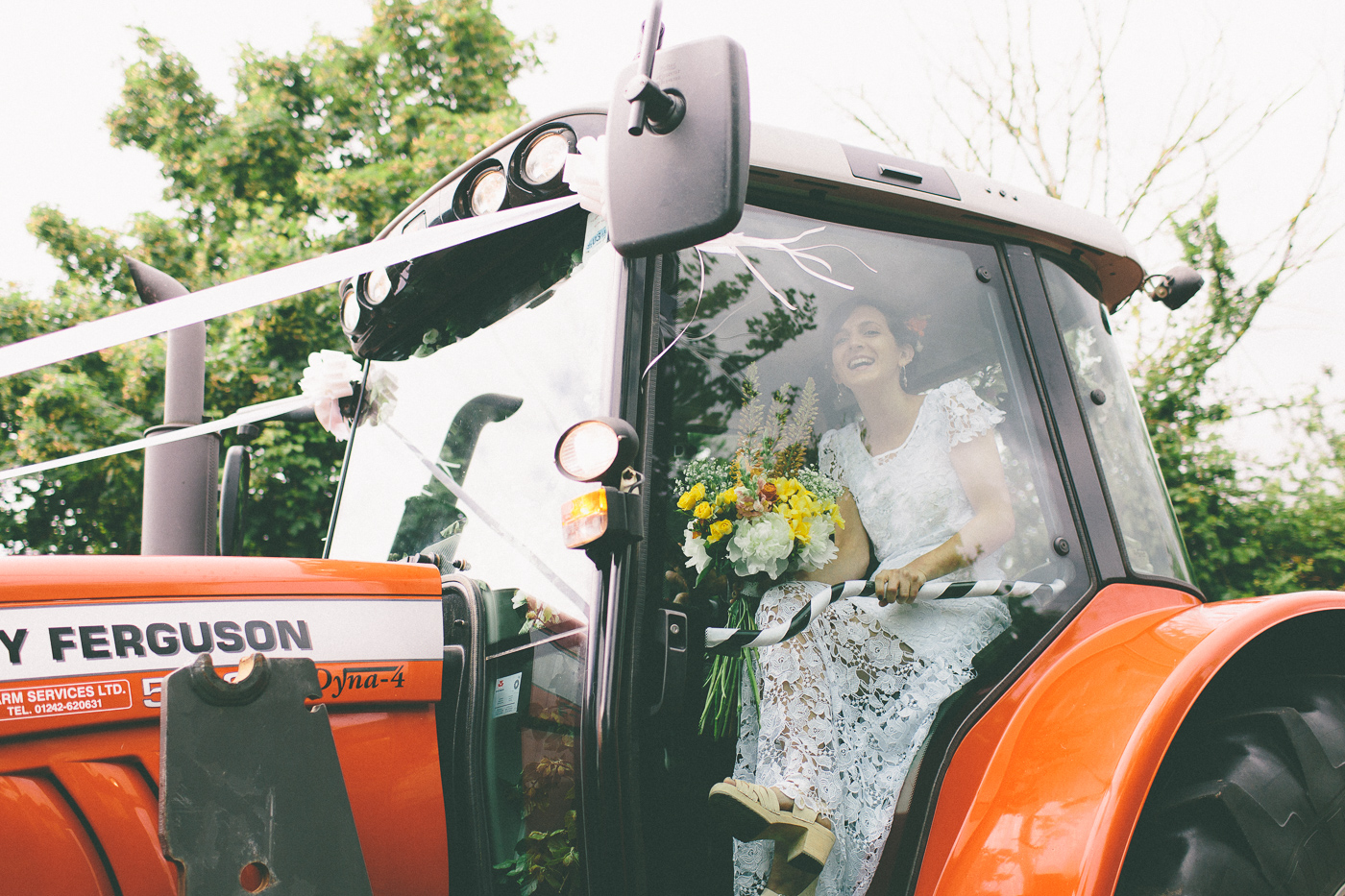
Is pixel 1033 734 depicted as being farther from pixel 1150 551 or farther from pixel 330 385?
pixel 330 385

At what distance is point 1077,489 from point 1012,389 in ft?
0.89

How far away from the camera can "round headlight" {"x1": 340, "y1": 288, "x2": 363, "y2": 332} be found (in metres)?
2.21

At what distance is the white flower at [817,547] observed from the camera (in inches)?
71.7

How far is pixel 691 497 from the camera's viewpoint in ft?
5.46

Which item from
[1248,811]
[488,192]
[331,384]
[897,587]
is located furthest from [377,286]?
[1248,811]

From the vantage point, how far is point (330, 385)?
2.55 m

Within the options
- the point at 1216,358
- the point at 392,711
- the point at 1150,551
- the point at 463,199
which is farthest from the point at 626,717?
the point at 1216,358

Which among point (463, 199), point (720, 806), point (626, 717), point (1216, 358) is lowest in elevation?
point (720, 806)

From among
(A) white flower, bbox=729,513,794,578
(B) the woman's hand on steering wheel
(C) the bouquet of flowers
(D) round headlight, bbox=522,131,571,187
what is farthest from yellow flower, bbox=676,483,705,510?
(D) round headlight, bbox=522,131,571,187

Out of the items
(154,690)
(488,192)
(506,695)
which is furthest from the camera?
(488,192)

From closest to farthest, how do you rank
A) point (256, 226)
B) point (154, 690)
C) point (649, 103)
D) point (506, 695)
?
point (649, 103)
point (154, 690)
point (506, 695)
point (256, 226)

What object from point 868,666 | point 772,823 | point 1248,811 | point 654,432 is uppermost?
point 654,432

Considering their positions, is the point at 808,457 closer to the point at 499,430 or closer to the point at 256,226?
the point at 499,430

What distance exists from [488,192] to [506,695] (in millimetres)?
1044
